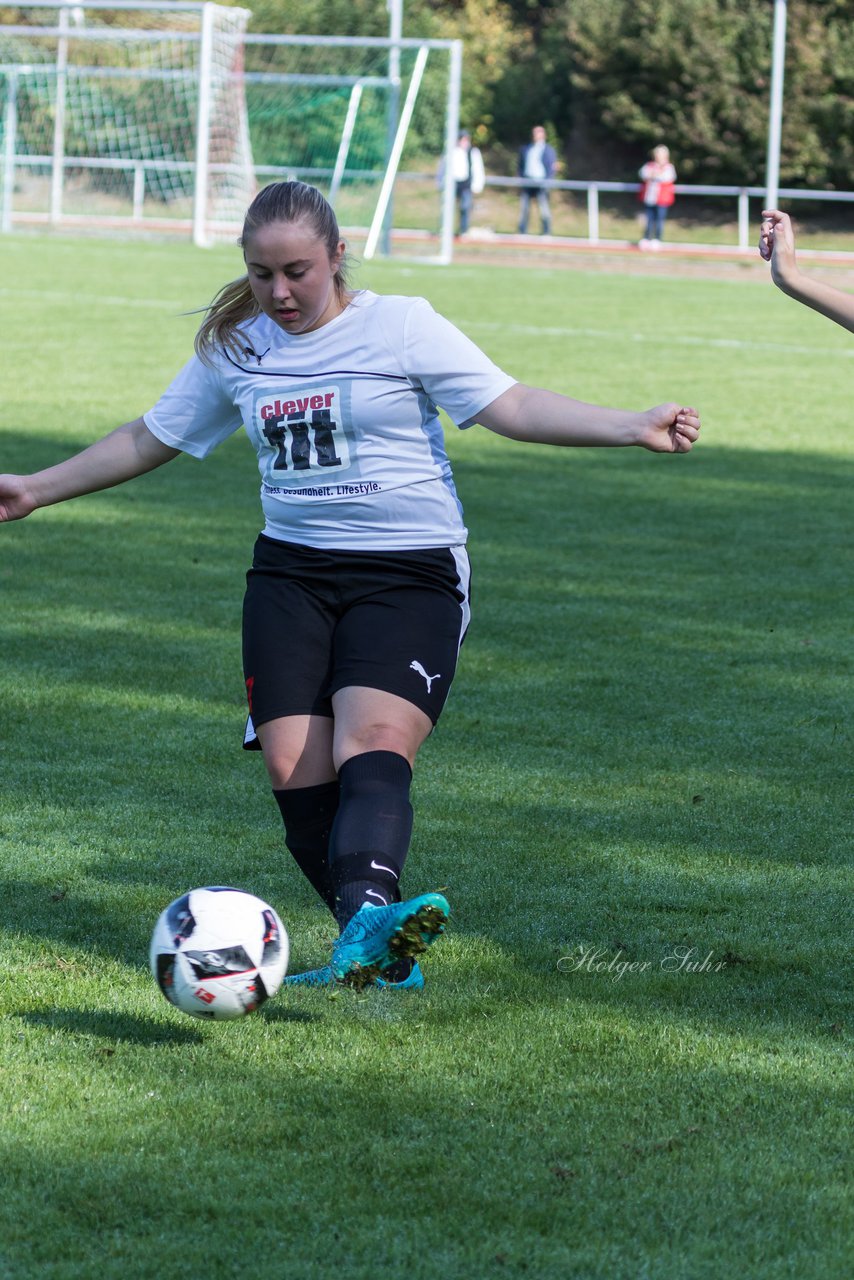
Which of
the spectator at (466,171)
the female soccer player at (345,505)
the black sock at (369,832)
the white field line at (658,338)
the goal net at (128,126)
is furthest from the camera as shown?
the spectator at (466,171)

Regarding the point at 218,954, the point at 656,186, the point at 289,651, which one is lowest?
the point at 218,954

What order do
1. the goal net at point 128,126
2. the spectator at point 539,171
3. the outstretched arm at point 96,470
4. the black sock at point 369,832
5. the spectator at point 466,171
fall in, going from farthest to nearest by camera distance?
the spectator at point 539,171, the spectator at point 466,171, the goal net at point 128,126, the outstretched arm at point 96,470, the black sock at point 369,832

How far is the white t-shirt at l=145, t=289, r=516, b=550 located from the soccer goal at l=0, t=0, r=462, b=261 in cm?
2877

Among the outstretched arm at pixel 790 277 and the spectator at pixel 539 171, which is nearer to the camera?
the outstretched arm at pixel 790 277

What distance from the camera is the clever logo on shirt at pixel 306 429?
4.00 m

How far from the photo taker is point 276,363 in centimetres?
405

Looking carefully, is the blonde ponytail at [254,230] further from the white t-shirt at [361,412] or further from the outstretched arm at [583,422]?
the outstretched arm at [583,422]

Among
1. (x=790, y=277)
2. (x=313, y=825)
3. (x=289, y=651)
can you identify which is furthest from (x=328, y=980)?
(x=790, y=277)

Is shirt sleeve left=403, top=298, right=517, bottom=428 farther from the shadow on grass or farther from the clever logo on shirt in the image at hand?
the shadow on grass

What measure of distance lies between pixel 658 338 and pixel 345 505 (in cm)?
1730

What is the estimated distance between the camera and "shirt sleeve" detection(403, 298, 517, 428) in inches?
157

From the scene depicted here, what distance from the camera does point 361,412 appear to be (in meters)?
4.00

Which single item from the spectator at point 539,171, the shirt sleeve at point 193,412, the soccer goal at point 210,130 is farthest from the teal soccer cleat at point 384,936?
the spectator at point 539,171

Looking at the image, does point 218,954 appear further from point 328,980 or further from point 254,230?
point 254,230
